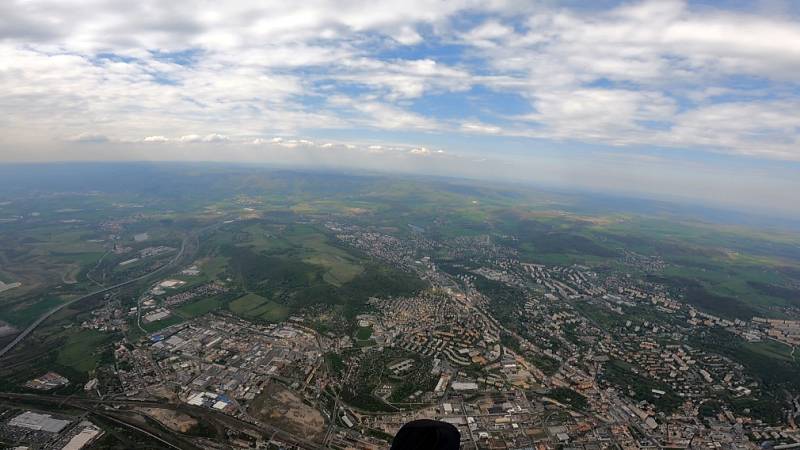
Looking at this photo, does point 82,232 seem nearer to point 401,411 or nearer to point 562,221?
point 401,411

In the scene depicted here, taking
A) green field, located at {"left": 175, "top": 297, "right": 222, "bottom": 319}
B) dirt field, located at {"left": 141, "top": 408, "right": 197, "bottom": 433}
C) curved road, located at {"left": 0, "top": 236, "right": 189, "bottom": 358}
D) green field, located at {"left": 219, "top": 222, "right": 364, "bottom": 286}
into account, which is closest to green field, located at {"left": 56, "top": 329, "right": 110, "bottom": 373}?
curved road, located at {"left": 0, "top": 236, "right": 189, "bottom": 358}

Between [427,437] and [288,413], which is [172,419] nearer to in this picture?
[288,413]

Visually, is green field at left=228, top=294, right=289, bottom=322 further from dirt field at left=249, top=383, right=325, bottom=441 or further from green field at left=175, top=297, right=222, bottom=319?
dirt field at left=249, top=383, right=325, bottom=441

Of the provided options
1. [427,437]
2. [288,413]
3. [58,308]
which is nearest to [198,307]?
[58,308]

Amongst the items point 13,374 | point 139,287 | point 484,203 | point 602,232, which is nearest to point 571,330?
point 13,374

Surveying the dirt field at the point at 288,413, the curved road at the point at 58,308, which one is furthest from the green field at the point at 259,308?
the curved road at the point at 58,308

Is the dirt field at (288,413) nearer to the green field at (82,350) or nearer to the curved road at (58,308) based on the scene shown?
the green field at (82,350)

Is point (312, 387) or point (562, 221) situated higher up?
point (562, 221)
